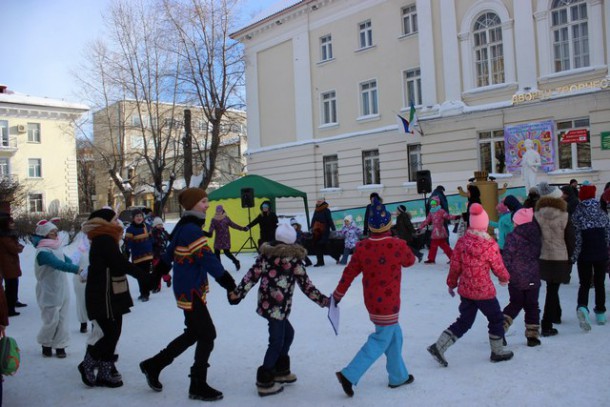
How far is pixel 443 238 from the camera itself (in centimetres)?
1184

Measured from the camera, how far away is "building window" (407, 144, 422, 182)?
76.0ft

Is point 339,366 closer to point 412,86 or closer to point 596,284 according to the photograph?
point 596,284

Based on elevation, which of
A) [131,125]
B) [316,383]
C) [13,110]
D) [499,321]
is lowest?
[316,383]

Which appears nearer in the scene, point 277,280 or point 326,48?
point 277,280

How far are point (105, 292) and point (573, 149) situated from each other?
18.3 m

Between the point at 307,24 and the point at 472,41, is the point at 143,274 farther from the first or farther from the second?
the point at 307,24

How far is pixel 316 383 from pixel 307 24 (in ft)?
83.0

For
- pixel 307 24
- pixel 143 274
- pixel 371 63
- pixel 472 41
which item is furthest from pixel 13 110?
pixel 143 274

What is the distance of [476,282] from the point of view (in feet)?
16.4

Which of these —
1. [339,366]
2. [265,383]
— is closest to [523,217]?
[339,366]

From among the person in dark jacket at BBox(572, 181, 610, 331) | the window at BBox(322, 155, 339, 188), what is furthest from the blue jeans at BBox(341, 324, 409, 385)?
the window at BBox(322, 155, 339, 188)

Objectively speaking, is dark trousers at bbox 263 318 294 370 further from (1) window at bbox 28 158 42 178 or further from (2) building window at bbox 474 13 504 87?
(1) window at bbox 28 158 42 178

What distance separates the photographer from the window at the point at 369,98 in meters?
25.1

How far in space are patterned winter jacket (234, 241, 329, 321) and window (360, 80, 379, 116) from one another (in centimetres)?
2112
